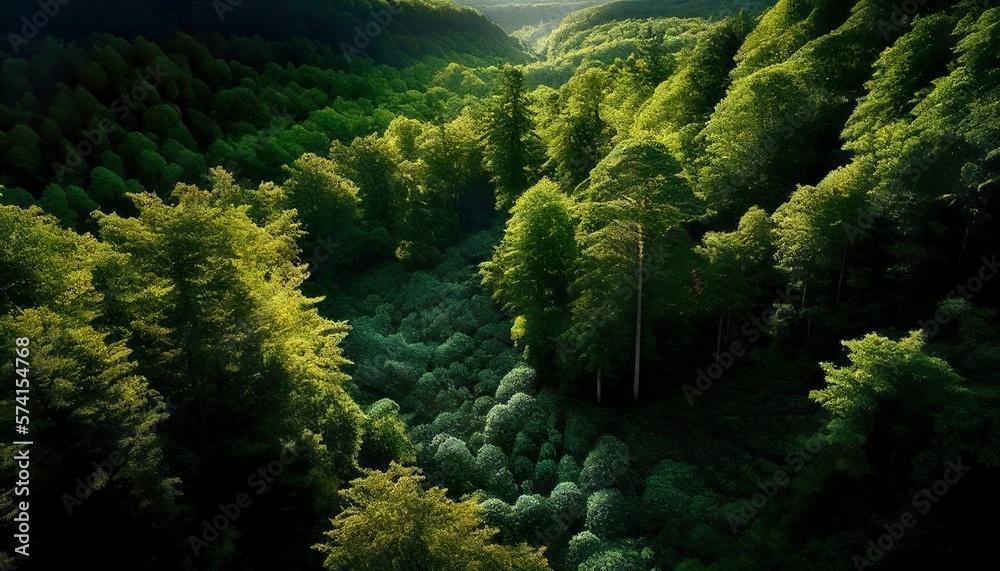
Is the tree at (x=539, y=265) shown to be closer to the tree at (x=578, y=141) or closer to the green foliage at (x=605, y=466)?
the green foliage at (x=605, y=466)

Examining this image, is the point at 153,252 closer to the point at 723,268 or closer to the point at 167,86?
the point at 723,268
